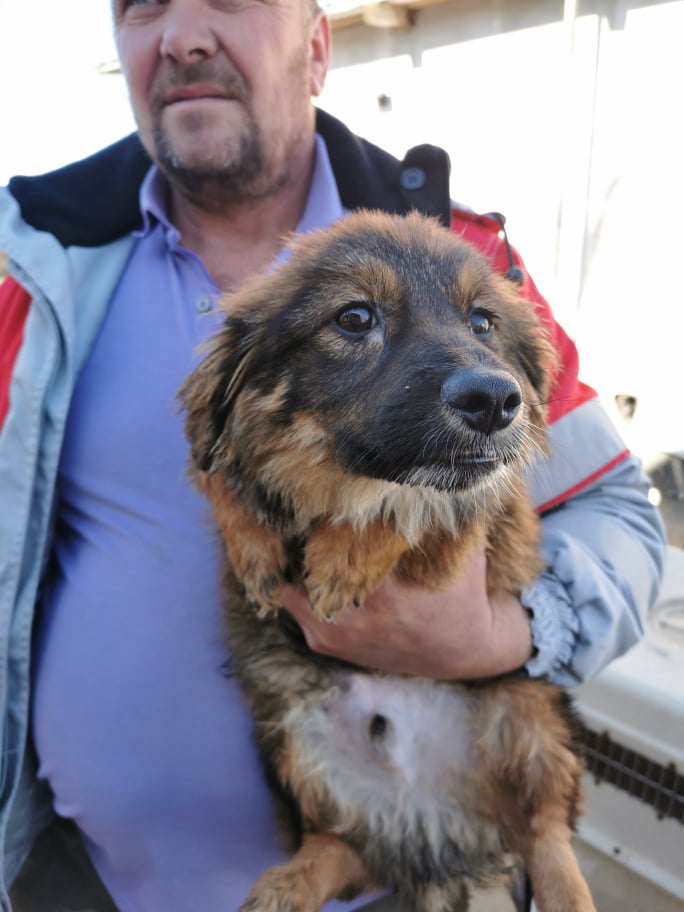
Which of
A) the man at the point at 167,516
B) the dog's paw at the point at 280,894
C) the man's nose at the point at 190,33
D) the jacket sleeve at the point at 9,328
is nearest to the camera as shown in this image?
the dog's paw at the point at 280,894

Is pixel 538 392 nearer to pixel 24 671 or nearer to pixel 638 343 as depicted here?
pixel 24 671

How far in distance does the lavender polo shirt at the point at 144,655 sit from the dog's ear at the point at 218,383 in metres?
0.12

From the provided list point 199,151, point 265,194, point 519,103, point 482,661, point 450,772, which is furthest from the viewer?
point 519,103

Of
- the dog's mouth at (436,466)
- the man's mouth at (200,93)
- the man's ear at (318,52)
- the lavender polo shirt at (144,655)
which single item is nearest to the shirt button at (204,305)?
the lavender polo shirt at (144,655)

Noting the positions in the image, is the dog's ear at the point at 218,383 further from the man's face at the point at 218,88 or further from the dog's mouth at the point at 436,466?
the man's face at the point at 218,88

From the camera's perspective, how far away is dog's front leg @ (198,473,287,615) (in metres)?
1.73

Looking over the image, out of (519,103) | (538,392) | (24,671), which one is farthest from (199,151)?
(519,103)

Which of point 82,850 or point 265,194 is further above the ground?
point 265,194

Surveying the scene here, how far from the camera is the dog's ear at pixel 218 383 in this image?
1718 mm

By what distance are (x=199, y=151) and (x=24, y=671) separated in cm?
135

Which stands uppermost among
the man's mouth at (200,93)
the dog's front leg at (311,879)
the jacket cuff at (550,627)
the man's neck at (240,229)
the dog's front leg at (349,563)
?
the man's mouth at (200,93)

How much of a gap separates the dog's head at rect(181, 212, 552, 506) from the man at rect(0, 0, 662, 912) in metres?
0.18

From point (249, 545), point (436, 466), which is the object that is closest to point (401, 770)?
point (249, 545)

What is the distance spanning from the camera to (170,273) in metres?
2.00
